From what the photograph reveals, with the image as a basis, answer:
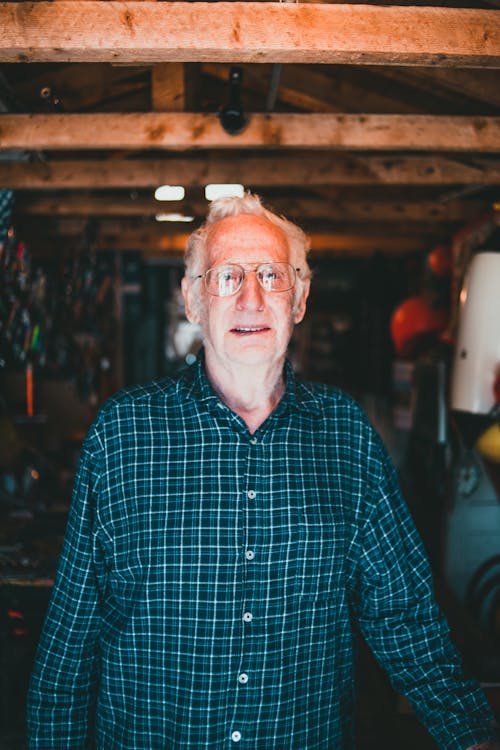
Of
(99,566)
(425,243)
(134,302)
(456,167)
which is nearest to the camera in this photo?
(99,566)

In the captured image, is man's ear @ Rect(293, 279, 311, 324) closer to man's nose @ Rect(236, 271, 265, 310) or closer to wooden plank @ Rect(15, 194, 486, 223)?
man's nose @ Rect(236, 271, 265, 310)

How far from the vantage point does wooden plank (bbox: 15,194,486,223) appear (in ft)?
18.2

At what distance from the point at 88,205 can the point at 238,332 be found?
14.0ft

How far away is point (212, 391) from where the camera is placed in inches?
68.9

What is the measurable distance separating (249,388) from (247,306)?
216mm

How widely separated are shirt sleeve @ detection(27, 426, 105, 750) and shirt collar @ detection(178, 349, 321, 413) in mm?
348

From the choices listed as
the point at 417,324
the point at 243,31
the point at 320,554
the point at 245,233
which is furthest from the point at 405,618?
the point at 417,324

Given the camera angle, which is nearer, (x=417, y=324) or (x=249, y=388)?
(x=249, y=388)

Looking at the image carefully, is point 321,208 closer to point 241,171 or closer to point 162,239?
point 241,171

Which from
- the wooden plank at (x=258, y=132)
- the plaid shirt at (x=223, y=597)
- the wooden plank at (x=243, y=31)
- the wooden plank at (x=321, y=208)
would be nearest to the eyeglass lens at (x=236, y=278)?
the plaid shirt at (x=223, y=597)

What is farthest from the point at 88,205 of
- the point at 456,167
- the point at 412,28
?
the point at 412,28

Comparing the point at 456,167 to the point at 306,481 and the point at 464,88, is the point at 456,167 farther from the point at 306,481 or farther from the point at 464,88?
the point at 306,481

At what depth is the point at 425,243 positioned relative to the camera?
757 cm

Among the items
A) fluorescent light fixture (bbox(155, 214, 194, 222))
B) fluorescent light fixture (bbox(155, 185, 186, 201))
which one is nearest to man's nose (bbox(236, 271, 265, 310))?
fluorescent light fixture (bbox(155, 185, 186, 201))
